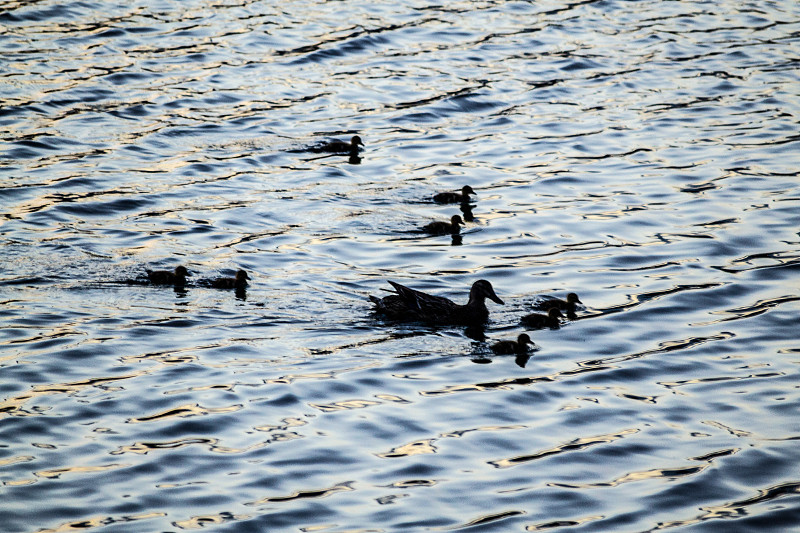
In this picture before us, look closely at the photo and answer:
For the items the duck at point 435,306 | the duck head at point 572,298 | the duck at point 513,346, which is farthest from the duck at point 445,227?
the duck at point 513,346

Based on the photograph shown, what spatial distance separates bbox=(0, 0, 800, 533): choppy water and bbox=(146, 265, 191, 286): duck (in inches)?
5.3

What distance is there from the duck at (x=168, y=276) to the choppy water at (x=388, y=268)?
0.13 m

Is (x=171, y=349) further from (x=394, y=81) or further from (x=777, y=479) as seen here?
(x=394, y=81)

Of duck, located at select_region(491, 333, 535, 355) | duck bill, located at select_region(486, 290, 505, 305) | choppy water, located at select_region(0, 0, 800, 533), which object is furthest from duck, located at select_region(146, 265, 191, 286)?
duck, located at select_region(491, 333, 535, 355)

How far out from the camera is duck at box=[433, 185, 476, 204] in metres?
15.3

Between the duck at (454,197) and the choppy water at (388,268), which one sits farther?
the duck at (454,197)

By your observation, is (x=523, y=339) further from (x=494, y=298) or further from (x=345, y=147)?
(x=345, y=147)

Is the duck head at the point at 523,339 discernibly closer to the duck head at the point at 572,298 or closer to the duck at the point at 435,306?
the duck at the point at 435,306

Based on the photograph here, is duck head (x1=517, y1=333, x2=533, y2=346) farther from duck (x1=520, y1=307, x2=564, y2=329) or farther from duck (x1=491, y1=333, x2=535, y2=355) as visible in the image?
duck (x1=520, y1=307, x2=564, y2=329)

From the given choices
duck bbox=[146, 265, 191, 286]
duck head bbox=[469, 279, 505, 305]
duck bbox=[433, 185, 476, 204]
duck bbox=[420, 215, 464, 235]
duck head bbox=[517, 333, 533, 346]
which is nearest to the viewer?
duck head bbox=[517, 333, 533, 346]

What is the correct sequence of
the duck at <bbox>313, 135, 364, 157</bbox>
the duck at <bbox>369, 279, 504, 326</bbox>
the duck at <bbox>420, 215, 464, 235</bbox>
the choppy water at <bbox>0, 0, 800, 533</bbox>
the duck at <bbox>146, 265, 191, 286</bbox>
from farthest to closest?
the duck at <bbox>313, 135, 364, 157</bbox> < the duck at <bbox>420, 215, 464, 235</bbox> < the duck at <bbox>146, 265, 191, 286</bbox> < the duck at <bbox>369, 279, 504, 326</bbox> < the choppy water at <bbox>0, 0, 800, 533</bbox>

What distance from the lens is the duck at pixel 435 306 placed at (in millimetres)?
11023

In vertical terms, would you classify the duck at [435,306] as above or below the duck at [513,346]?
above

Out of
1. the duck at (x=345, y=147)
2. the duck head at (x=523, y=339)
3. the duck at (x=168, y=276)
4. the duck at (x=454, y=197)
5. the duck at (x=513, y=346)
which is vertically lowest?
the duck at (x=513, y=346)
